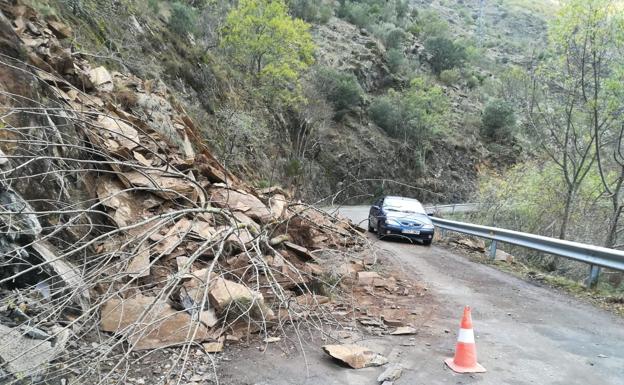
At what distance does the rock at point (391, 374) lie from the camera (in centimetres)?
377

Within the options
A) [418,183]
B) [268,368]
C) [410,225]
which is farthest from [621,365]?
[418,183]

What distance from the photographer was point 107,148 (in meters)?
6.15

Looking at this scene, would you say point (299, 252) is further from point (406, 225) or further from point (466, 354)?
point (406, 225)

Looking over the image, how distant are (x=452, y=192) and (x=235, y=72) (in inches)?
876

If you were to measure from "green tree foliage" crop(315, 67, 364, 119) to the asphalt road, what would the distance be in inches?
1123

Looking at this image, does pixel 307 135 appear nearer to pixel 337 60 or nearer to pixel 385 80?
pixel 337 60

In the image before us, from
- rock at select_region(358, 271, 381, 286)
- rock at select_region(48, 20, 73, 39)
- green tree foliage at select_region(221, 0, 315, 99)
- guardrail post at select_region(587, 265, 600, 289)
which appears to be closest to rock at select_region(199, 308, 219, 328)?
rock at select_region(358, 271, 381, 286)

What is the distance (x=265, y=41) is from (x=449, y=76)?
97.9 ft

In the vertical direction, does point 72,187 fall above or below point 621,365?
above

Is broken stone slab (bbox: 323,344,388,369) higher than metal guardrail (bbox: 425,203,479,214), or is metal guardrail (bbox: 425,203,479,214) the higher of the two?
broken stone slab (bbox: 323,344,388,369)

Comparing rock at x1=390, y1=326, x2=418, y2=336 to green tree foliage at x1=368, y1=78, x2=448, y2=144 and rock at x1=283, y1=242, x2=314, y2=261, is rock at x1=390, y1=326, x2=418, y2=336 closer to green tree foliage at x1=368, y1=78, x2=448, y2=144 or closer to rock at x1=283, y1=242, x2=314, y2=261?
rock at x1=283, y1=242, x2=314, y2=261

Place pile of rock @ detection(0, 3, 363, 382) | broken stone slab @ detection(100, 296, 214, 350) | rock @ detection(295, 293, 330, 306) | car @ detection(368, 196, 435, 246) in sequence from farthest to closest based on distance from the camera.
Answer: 1. car @ detection(368, 196, 435, 246)
2. rock @ detection(295, 293, 330, 306)
3. broken stone slab @ detection(100, 296, 214, 350)
4. pile of rock @ detection(0, 3, 363, 382)

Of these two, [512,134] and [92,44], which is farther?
Result: [512,134]

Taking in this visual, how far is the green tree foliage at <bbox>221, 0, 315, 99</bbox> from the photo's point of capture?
2620 centimetres
